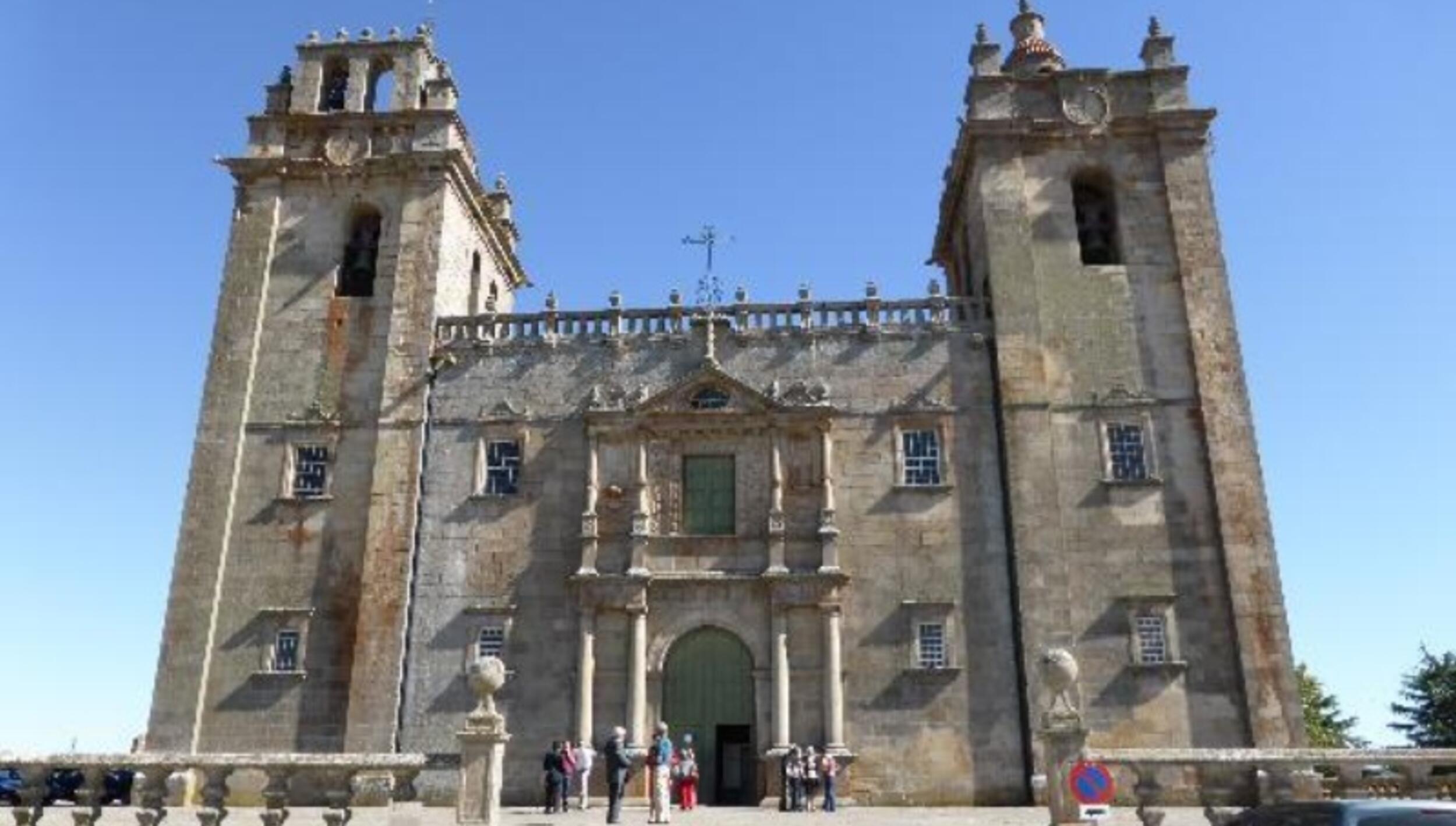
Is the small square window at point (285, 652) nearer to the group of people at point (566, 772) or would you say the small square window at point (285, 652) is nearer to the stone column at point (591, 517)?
the group of people at point (566, 772)

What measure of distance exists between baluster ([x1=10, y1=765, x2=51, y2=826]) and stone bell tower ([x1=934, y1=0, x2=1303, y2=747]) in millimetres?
17033

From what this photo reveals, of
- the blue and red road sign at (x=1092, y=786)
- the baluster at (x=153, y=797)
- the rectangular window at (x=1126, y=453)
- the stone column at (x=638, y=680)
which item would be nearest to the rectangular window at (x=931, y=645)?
the rectangular window at (x=1126, y=453)

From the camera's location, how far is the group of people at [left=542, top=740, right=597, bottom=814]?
68.6 ft

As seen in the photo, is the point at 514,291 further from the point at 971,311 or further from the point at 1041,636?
the point at 1041,636

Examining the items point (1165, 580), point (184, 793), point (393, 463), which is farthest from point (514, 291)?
point (1165, 580)

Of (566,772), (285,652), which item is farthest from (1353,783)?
(285,652)

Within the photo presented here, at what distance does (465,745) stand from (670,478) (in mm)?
10118

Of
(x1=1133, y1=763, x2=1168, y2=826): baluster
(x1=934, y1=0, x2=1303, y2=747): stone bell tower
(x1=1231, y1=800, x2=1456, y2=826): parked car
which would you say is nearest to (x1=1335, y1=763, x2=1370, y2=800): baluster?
(x1=1133, y1=763, x2=1168, y2=826): baluster

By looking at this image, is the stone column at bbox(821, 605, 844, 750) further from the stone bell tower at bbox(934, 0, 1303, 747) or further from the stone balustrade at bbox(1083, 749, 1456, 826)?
the stone balustrade at bbox(1083, 749, 1456, 826)

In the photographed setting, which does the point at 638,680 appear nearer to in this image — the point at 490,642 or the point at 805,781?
the point at 490,642

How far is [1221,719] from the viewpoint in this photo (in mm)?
22859

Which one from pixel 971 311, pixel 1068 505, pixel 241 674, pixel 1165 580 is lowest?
pixel 241 674

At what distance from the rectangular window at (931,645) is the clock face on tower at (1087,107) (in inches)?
505

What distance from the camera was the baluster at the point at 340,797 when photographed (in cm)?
1481
